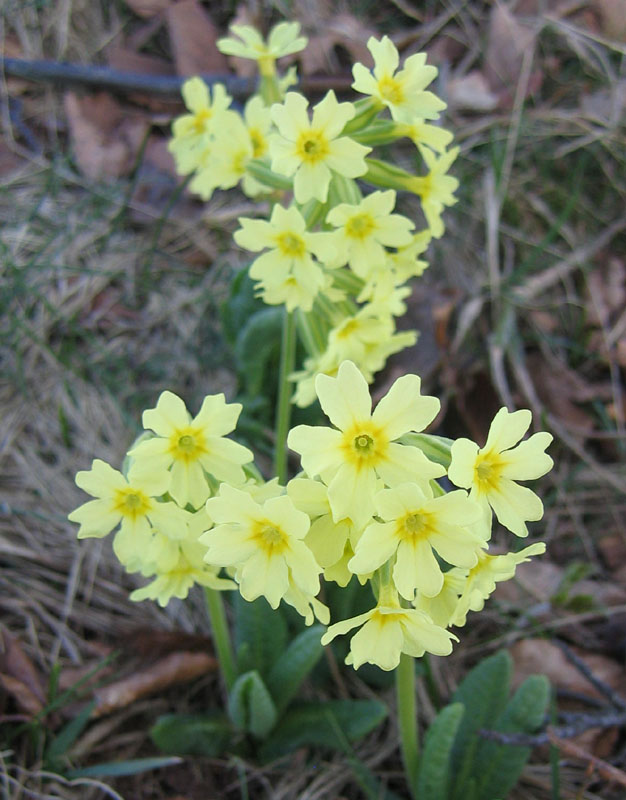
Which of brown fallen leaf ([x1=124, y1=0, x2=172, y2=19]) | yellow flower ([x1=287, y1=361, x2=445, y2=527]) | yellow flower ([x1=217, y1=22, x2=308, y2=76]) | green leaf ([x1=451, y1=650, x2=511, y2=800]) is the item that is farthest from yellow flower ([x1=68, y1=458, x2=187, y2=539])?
brown fallen leaf ([x1=124, y1=0, x2=172, y2=19])

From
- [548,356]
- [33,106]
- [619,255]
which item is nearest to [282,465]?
[548,356]

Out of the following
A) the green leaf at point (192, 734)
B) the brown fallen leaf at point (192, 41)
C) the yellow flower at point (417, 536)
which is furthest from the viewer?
the brown fallen leaf at point (192, 41)

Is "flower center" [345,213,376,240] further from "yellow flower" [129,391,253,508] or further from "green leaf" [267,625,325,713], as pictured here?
"green leaf" [267,625,325,713]

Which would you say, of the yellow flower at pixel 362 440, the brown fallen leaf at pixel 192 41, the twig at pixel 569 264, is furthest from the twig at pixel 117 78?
the yellow flower at pixel 362 440

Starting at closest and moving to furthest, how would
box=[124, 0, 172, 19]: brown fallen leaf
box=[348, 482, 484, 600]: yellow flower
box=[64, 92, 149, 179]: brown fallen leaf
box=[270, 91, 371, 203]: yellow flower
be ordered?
box=[348, 482, 484, 600]: yellow flower
box=[270, 91, 371, 203]: yellow flower
box=[64, 92, 149, 179]: brown fallen leaf
box=[124, 0, 172, 19]: brown fallen leaf

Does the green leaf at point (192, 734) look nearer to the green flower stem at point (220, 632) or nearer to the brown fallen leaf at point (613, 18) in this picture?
the green flower stem at point (220, 632)

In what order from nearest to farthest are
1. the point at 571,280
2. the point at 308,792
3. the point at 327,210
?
the point at 327,210, the point at 308,792, the point at 571,280

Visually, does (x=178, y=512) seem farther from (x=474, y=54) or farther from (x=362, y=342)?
(x=474, y=54)
